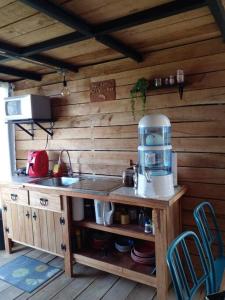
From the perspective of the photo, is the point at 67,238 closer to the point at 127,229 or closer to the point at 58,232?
the point at 58,232

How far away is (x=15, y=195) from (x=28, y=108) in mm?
955

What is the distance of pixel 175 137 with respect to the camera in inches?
87.7

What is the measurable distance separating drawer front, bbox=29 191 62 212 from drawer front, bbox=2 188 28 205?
0.10m

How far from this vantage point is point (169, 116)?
225 centimetres

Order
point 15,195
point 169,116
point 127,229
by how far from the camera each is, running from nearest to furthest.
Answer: point 127,229, point 169,116, point 15,195

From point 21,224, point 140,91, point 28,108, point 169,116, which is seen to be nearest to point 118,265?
point 21,224

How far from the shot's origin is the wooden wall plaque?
2.52 m

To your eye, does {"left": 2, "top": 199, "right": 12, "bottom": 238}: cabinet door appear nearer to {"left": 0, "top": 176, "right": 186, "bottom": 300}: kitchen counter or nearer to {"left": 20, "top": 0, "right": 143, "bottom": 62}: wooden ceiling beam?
{"left": 0, "top": 176, "right": 186, "bottom": 300}: kitchen counter

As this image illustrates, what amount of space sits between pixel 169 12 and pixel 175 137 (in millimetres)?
1069

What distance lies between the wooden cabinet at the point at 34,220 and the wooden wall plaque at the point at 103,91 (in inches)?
43.5

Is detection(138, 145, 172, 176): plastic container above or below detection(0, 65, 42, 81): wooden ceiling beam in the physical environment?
below

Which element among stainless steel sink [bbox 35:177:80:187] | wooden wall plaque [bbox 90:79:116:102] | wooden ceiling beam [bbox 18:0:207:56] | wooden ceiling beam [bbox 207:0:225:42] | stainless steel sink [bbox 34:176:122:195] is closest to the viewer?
wooden ceiling beam [bbox 207:0:225:42]

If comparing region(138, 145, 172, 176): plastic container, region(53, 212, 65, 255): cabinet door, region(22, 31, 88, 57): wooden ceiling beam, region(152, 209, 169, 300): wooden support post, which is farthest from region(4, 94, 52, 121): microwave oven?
region(152, 209, 169, 300): wooden support post

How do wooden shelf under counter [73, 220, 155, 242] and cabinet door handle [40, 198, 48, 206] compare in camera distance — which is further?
cabinet door handle [40, 198, 48, 206]
